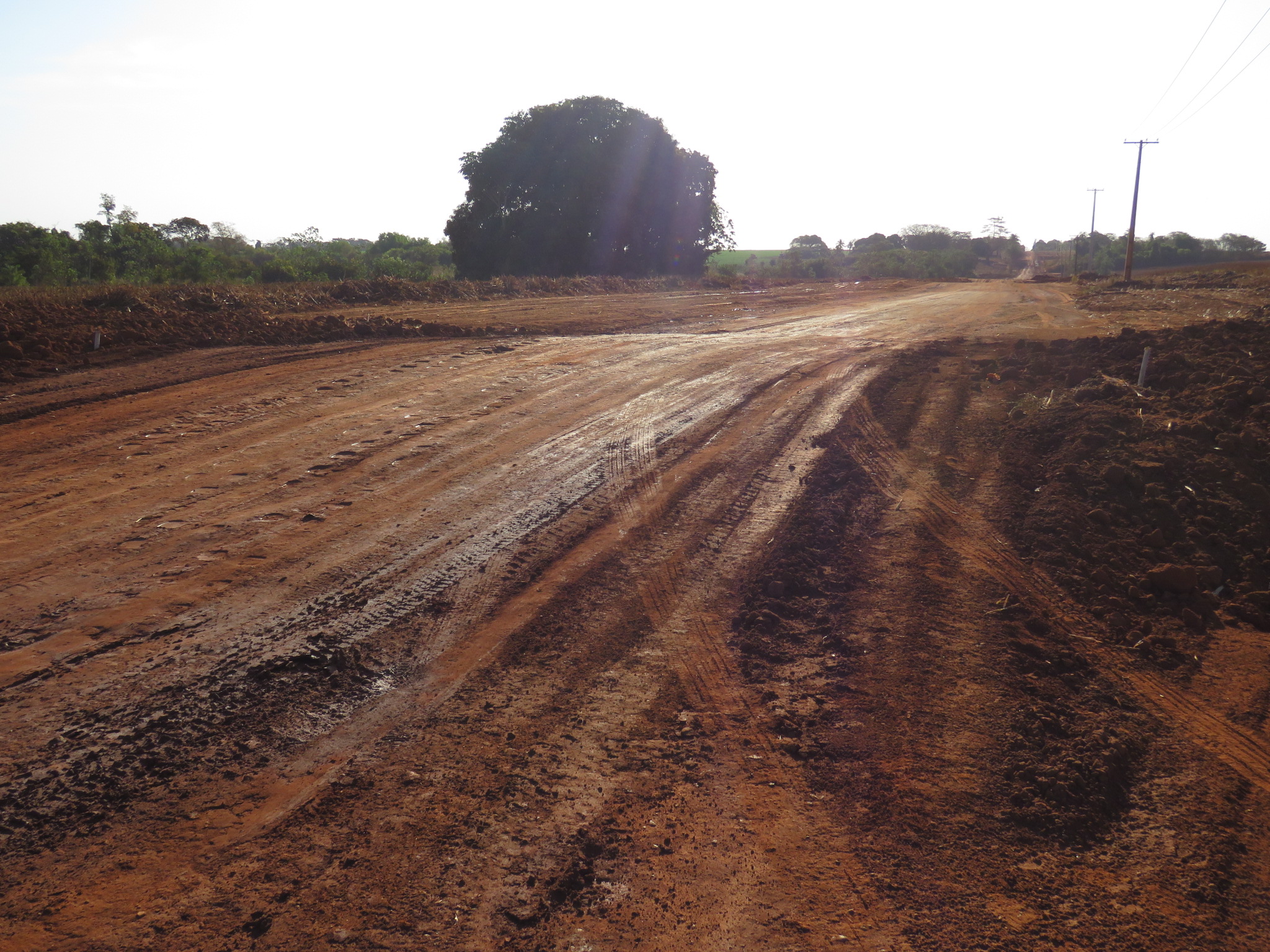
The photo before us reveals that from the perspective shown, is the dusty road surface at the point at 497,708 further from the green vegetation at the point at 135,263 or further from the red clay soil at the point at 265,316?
the green vegetation at the point at 135,263

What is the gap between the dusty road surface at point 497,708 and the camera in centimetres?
270

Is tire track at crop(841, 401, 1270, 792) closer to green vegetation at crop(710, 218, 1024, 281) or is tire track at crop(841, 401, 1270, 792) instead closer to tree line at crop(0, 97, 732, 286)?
tree line at crop(0, 97, 732, 286)

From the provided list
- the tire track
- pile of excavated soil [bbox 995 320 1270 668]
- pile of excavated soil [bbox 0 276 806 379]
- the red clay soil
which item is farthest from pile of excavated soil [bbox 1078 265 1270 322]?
pile of excavated soil [bbox 0 276 806 379]

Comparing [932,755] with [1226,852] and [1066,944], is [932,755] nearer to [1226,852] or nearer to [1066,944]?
[1066,944]

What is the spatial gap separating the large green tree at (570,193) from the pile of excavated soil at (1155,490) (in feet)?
85.3

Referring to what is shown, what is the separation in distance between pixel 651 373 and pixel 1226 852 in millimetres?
8605

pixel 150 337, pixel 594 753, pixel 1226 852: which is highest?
pixel 150 337

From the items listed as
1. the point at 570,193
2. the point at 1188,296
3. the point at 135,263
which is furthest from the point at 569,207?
the point at 1188,296

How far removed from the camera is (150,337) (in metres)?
10.4

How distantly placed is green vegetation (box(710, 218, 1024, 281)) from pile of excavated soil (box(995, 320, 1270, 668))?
29478 mm

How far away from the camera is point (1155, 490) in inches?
257

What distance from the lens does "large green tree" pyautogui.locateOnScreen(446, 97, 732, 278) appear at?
33812mm

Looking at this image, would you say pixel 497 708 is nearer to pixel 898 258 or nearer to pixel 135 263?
pixel 135 263

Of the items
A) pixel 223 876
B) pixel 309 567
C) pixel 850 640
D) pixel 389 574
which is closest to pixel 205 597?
pixel 309 567
